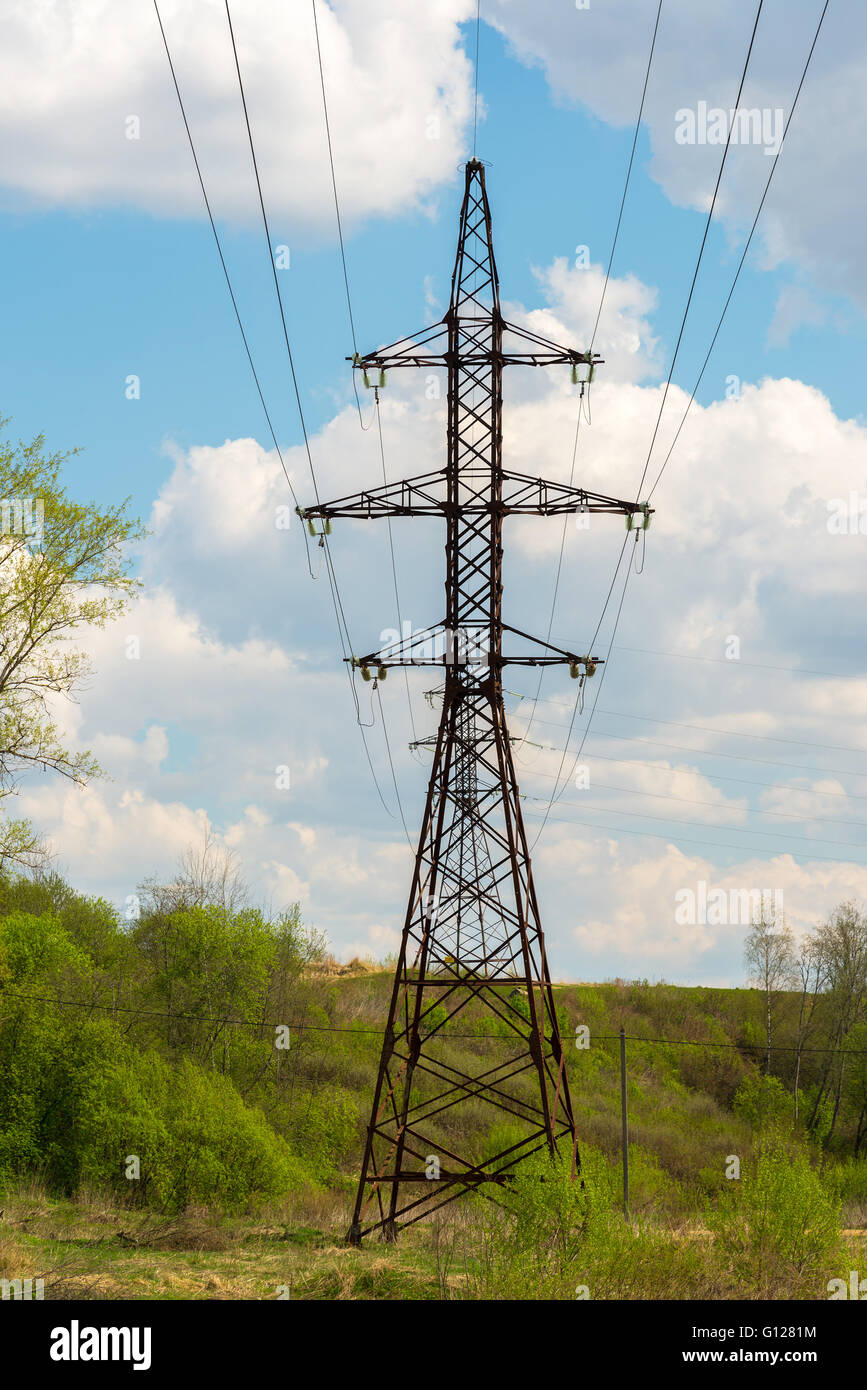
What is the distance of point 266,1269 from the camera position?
66.1 feet

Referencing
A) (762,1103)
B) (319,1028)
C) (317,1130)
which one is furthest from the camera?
(762,1103)

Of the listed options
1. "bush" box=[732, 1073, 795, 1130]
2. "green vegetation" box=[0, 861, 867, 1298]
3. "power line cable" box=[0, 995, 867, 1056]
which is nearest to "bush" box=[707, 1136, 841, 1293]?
"green vegetation" box=[0, 861, 867, 1298]

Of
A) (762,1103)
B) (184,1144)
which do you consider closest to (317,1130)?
(184,1144)

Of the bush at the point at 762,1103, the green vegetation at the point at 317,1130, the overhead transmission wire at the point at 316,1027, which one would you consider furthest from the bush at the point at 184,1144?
the bush at the point at 762,1103

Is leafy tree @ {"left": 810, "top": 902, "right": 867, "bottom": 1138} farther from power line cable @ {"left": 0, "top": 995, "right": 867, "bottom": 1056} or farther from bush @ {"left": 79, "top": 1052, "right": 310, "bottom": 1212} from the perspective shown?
bush @ {"left": 79, "top": 1052, "right": 310, "bottom": 1212}

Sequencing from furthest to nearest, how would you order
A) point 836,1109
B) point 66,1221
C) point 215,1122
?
1. point 836,1109
2. point 215,1122
3. point 66,1221

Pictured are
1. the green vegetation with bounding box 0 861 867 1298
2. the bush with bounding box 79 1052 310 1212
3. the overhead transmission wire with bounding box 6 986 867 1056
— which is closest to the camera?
the green vegetation with bounding box 0 861 867 1298

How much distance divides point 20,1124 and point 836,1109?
3724 cm

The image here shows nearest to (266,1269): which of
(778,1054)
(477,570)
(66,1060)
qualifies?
(477,570)

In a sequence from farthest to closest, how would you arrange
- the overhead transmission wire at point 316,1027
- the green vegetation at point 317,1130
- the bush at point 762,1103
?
the bush at point 762,1103 < the overhead transmission wire at point 316,1027 < the green vegetation at point 317,1130

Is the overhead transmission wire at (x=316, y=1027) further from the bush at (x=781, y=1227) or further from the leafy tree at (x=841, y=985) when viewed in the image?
the bush at (x=781, y=1227)

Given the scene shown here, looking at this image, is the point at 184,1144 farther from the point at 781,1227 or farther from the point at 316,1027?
the point at 781,1227

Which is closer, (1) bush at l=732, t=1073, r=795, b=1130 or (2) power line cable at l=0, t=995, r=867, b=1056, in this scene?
(2) power line cable at l=0, t=995, r=867, b=1056
